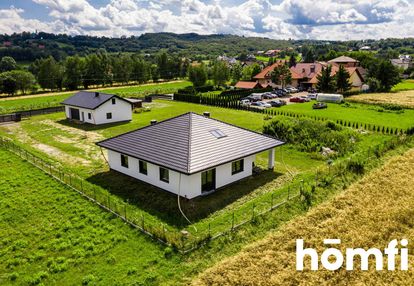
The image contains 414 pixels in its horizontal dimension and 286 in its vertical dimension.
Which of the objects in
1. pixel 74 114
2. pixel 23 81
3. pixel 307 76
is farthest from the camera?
pixel 307 76

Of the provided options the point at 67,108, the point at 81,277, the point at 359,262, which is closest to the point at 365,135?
the point at 359,262

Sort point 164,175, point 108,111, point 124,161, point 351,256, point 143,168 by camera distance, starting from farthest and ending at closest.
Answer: point 108,111 < point 124,161 < point 143,168 < point 164,175 < point 351,256

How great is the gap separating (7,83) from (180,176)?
2594 inches

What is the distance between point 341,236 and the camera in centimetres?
1575

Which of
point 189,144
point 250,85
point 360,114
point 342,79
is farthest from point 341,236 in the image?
point 250,85

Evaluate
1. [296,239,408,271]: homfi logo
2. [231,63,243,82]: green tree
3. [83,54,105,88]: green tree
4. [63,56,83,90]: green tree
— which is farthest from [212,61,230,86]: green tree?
[296,239,408,271]: homfi logo

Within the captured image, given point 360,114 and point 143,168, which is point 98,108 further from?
point 360,114

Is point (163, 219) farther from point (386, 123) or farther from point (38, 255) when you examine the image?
point (386, 123)

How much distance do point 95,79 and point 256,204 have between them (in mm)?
78045

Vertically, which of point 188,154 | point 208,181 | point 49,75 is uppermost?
point 49,75

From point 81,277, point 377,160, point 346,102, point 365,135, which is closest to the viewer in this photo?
point 81,277

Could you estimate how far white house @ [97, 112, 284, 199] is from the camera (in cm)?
1984

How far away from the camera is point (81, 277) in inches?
528

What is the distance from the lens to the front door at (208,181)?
2062 centimetres
